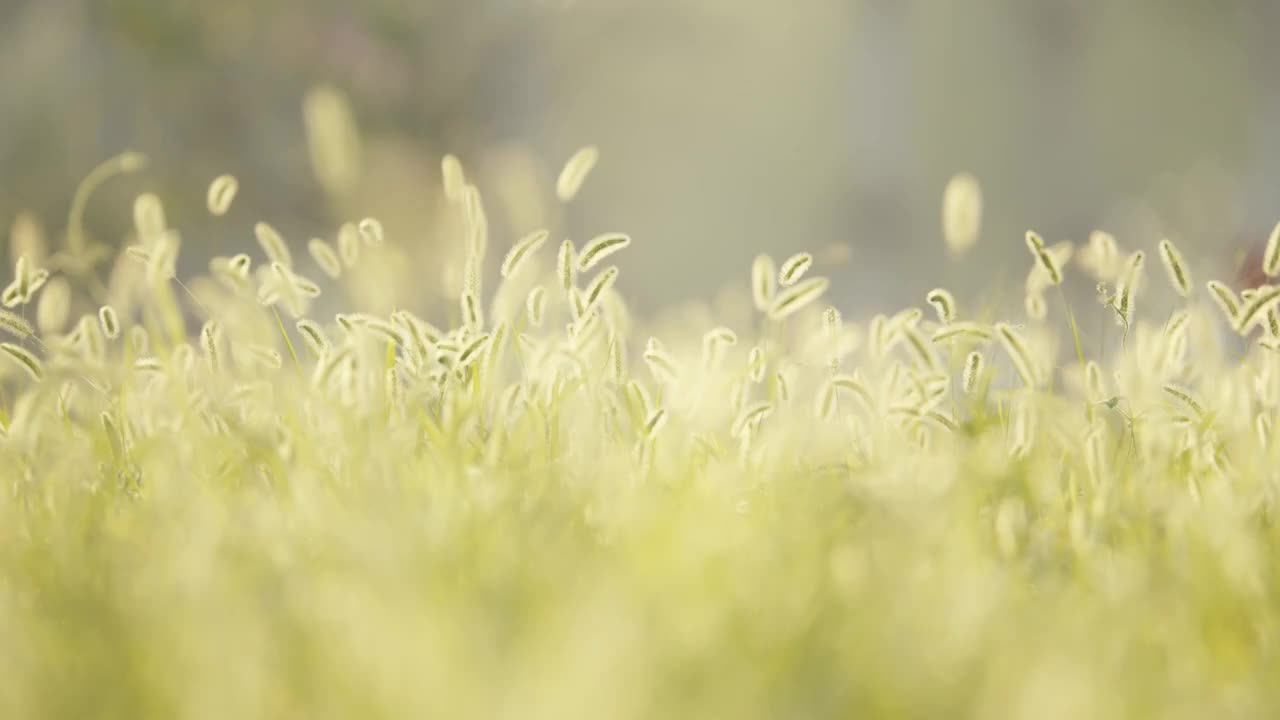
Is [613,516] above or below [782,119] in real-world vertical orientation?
below

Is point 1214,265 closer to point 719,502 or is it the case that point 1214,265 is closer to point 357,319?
point 719,502

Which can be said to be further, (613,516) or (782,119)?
(782,119)

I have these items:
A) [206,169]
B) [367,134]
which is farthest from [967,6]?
[206,169]

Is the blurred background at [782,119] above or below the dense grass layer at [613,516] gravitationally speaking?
above

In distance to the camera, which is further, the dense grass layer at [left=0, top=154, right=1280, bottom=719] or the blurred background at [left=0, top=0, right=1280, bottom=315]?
the blurred background at [left=0, top=0, right=1280, bottom=315]
